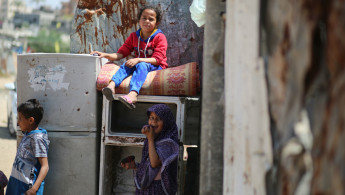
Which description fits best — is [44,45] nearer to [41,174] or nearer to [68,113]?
[68,113]

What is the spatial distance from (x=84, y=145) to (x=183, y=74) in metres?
1.09

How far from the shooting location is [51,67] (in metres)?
4.48

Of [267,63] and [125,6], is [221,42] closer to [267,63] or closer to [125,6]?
[267,63]

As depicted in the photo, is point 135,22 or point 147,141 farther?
point 135,22

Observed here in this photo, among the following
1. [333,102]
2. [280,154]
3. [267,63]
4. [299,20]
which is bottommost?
[280,154]

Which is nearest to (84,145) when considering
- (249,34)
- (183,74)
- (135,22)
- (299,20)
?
(183,74)

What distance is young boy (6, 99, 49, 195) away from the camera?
418cm

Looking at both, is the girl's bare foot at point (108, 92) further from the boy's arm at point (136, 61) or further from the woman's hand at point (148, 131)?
the woman's hand at point (148, 131)

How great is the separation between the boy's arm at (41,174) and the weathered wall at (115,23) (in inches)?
59.1

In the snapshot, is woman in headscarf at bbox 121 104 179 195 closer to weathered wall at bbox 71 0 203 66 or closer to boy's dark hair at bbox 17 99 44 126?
boy's dark hair at bbox 17 99 44 126

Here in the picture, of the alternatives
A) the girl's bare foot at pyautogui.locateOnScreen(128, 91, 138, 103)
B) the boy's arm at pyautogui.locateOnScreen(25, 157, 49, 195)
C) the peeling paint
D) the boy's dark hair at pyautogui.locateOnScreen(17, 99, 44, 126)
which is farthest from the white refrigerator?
the girl's bare foot at pyautogui.locateOnScreen(128, 91, 138, 103)

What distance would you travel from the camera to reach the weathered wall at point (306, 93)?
133cm

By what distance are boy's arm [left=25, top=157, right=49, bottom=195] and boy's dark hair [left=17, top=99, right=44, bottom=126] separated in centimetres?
33

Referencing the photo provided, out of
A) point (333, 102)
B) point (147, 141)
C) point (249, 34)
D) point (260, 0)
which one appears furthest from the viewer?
point (147, 141)
